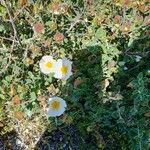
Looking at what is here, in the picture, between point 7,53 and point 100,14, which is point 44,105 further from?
point 100,14

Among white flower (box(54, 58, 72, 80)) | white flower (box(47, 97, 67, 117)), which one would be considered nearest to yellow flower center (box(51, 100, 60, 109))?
white flower (box(47, 97, 67, 117))

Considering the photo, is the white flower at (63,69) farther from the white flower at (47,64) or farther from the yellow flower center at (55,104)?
the yellow flower center at (55,104)

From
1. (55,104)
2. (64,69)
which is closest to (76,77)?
(64,69)

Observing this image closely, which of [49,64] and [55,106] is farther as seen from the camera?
[49,64]

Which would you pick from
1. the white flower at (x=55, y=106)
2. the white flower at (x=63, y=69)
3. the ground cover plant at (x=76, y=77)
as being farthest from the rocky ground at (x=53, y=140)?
the white flower at (x=63, y=69)

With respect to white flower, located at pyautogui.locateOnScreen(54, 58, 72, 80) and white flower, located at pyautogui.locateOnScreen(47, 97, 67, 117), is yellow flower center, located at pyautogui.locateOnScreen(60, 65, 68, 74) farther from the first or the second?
white flower, located at pyautogui.locateOnScreen(47, 97, 67, 117)

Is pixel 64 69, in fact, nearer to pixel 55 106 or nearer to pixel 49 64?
pixel 49 64
